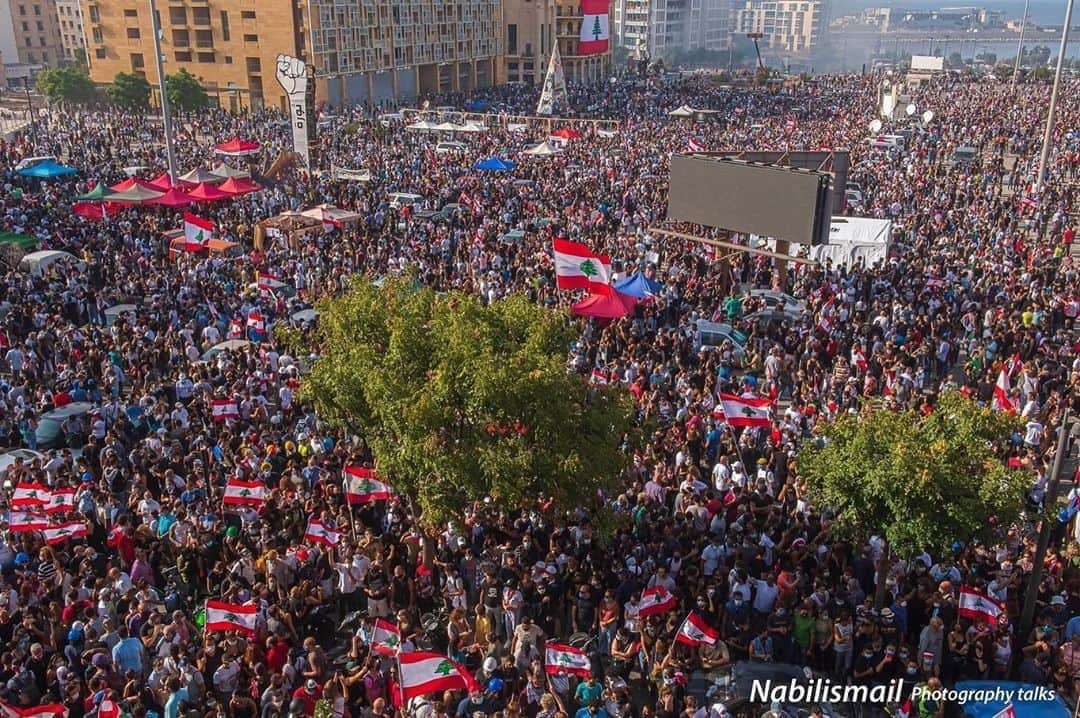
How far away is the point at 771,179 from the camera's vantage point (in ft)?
62.0

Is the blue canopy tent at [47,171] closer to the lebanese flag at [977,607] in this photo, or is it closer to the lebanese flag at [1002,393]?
the lebanese flag at [1002,393]

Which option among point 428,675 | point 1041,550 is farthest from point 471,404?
point 1041,550

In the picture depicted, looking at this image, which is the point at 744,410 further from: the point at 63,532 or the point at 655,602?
the point at 63,532

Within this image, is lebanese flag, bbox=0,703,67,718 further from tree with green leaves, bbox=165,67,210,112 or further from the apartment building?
the apartment building

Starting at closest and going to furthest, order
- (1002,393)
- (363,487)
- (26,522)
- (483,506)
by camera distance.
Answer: (26,522)
(483,506)
(363,487)
(1002,393)

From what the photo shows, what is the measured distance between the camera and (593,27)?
95.9m

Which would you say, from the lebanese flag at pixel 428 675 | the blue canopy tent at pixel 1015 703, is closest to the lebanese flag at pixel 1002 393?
the blue canopy tent at pixel 1015 703

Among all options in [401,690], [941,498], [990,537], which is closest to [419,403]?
[401,690]

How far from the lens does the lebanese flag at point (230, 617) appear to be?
32.7ft

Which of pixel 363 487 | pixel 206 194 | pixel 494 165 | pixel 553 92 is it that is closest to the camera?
pixel 363 487

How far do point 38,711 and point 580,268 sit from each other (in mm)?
11948

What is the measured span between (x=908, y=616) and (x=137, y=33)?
72.9m

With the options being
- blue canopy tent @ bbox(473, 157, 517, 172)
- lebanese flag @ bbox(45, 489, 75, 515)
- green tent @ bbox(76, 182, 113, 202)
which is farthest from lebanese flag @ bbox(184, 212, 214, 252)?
blue canopy tent @ bbox(473, 157, 517, 172)

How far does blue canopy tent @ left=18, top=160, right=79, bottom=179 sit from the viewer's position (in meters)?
33.6
